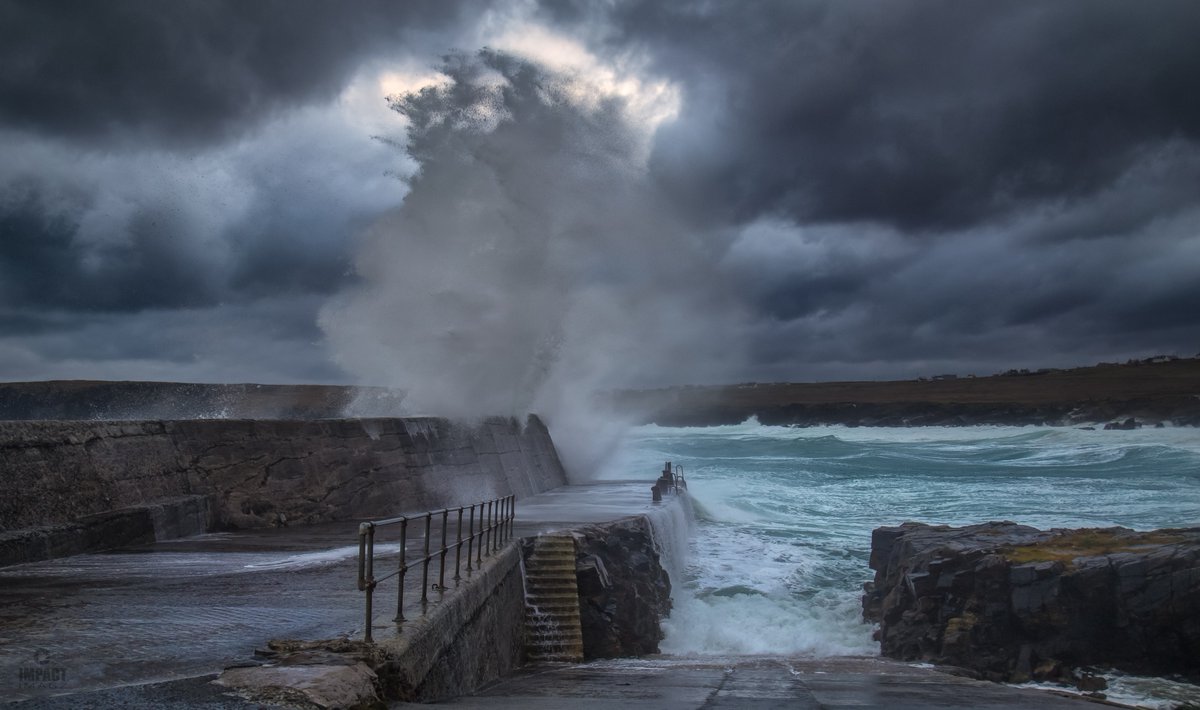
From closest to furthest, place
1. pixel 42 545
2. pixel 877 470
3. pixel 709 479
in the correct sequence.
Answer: pixel 42 545, pixel 709 479, pixel 877 470

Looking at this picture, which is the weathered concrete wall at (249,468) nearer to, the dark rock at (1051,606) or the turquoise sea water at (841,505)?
the turquoise sea water at (841,505)

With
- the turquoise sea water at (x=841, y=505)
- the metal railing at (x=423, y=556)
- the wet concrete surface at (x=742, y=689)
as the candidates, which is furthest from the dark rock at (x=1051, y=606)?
the metal railing at (x=423, y=556)

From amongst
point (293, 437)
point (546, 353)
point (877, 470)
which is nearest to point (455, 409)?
point (546, 353)

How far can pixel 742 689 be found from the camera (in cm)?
560

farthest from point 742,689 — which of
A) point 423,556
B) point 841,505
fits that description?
point 841,505

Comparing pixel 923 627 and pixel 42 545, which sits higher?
pixel 42 545

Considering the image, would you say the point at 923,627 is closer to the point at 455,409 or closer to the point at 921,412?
the point at 455,409

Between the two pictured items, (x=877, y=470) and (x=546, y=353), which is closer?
(x=546, y=353)

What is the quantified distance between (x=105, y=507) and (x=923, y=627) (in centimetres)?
806

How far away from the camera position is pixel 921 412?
249 ft

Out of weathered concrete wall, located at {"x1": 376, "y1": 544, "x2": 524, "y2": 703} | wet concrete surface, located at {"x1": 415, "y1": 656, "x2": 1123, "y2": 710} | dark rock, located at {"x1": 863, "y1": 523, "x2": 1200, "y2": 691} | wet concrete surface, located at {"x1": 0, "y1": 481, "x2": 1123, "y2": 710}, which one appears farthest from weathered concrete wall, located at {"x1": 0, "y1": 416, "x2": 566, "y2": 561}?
dark rock, located at {"x1": 863, "y1": 523, "x2": 1200, "y2": 691}

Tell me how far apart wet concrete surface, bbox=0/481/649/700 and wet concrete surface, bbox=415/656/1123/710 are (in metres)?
0.90

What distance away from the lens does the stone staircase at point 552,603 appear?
780 cm

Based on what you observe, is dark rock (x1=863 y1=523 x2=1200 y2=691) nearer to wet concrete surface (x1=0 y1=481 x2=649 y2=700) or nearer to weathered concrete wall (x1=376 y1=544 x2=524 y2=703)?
weathered concrete wall (x1=376 y1=544 x2=524 y2=703)
